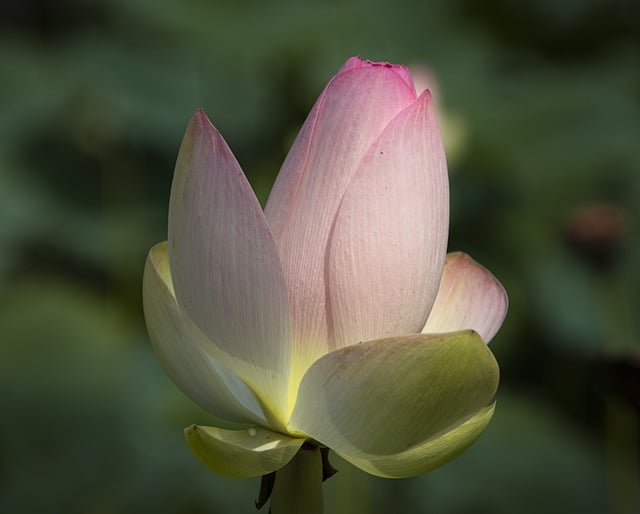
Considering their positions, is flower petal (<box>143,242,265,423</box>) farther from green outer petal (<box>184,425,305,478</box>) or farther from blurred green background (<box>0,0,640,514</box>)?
blurred green background (<box>0,0,640,514</box>)

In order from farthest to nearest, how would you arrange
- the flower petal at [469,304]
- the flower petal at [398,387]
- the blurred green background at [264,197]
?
the blurred green background at [264,197], the flower petal at [469,304], the flower petal at [398,387]

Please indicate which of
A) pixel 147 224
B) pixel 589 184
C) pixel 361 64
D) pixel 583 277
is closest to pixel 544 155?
pixel 589 184

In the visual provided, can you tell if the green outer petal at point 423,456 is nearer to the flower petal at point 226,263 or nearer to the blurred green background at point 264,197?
the flower petal at point 226,263

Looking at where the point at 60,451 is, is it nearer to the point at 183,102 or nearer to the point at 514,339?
the point at 514,339

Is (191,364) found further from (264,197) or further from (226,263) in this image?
(264,197)

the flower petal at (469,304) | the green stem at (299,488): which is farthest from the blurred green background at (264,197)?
the green stem at (299,488)

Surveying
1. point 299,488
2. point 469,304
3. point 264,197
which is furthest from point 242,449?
point 264,197
